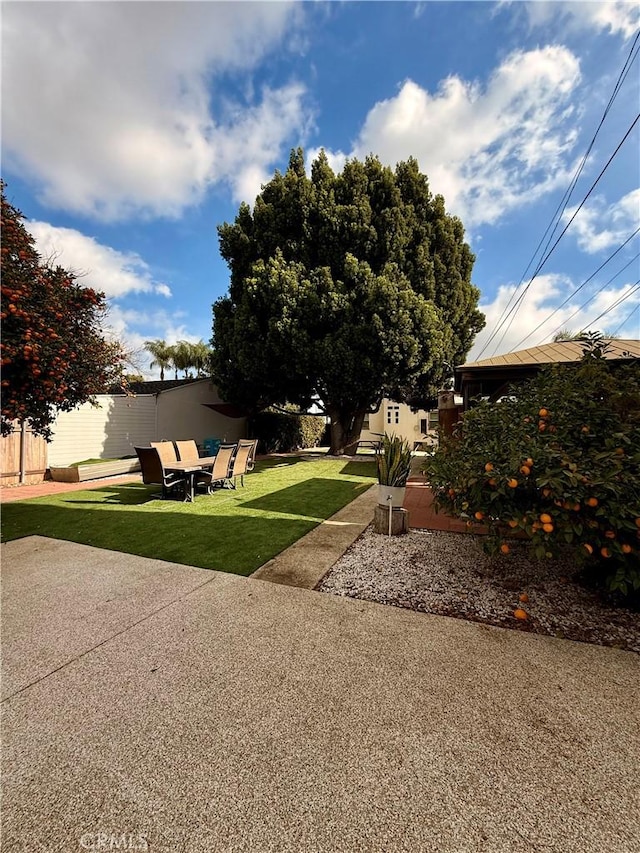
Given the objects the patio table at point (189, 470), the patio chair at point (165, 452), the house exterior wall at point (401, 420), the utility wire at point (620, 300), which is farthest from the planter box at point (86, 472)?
the house exterior wall at point (401, 420)

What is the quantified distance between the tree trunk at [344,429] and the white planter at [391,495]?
1083 cm

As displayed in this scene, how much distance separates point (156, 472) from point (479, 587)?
6554 millimetres

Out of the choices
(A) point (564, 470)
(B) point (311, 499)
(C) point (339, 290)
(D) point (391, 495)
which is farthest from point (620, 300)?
(A) point (564, 470)

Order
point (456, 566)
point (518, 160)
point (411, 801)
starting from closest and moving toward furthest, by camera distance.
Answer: point (411, 801) < point (456, 566) < point (518, 160)

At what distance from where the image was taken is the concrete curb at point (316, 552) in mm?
3826

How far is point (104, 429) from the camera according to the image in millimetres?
12539

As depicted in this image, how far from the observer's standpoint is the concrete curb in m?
3.83

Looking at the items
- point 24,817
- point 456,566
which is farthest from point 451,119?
point 24,817

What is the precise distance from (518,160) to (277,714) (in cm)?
1197

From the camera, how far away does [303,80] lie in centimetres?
753

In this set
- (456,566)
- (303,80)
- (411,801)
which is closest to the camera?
(411,801)

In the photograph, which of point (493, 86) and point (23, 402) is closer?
point (23, 402)

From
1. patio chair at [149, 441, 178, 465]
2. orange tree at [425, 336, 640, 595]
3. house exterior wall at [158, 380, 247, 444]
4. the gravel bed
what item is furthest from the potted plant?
house exterior wall at [158, 380, 247, 444]

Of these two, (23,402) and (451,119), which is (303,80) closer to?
(451,119)
